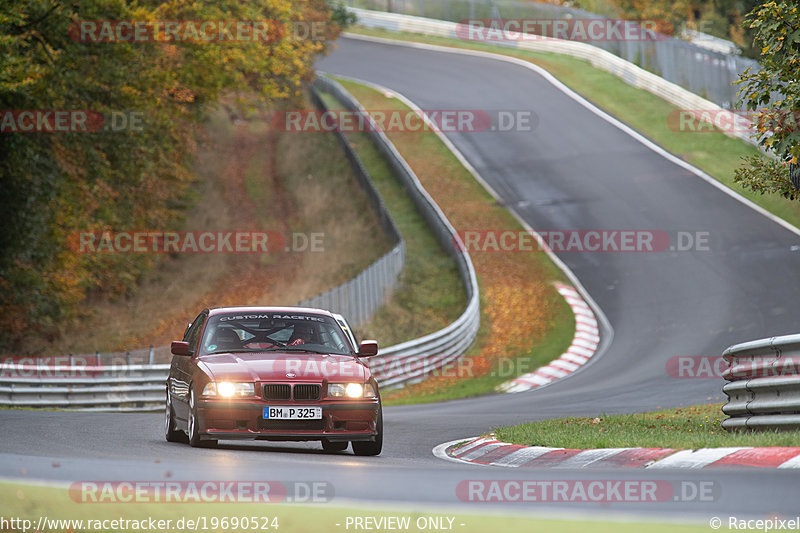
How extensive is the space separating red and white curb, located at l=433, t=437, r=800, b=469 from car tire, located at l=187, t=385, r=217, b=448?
2.44 metres

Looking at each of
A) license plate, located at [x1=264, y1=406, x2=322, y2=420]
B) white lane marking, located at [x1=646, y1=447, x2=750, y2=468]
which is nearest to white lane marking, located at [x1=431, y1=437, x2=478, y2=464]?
license plate, located at [x1=264, y1=406, x2=322, y2=420]

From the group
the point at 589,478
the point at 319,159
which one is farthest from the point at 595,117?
the point at 589,478

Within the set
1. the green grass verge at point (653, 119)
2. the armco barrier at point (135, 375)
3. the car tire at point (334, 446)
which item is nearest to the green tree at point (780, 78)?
the car tire at point (334, 446)

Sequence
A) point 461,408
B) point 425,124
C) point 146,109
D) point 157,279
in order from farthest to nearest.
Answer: point 425,124 < point 157,279 < point 146,109 < point 461,408

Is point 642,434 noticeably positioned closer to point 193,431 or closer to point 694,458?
point 694,458

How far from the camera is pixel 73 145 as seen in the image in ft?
84.9

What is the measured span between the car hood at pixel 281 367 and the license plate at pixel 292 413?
0.97ft

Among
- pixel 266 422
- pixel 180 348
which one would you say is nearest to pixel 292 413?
pixel 266 422

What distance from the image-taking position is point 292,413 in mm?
10797

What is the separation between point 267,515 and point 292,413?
5.44m

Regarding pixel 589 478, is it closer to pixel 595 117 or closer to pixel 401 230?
pixel 401 230

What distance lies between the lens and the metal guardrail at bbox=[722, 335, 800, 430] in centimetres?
1021

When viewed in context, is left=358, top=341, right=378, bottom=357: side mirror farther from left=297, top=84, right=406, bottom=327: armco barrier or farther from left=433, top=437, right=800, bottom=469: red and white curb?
left=297, top=84, right=406, bottom=327: armco barrier

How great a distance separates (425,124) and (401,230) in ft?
40.6
